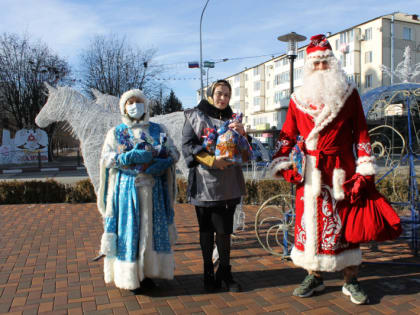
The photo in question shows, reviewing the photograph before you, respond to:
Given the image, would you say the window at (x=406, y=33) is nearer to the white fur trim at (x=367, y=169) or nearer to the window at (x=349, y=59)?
the window at (x=349, y=59)

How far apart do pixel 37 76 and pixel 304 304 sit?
27186mm

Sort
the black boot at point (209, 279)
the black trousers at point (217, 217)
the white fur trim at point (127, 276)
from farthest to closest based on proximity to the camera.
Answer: the black boot at point (209, 279), the black trousers at point (217, 217), the white fur trim at point (127, 276)

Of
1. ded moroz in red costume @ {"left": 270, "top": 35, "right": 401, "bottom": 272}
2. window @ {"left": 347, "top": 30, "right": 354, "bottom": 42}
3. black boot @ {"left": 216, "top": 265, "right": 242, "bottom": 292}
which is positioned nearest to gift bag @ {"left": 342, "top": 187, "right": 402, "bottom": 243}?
ded moroz in red costume @ {"left": 270, "top": 35, "right": 401, "bottom": 272}

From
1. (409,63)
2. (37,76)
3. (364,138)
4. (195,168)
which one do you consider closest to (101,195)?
(195,168)

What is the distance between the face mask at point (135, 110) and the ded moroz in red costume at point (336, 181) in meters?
1.35

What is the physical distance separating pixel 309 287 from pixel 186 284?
1.11m

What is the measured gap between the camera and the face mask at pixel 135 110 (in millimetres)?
3129

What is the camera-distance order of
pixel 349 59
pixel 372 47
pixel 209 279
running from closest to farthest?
pixel 209 279
pixel 372 47
pixel 349 59

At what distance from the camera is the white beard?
2842mm

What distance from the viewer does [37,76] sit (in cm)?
2578

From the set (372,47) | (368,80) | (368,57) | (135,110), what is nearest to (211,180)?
(135,110)

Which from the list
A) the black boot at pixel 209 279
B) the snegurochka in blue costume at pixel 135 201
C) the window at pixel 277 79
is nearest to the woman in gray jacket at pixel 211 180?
the black boot at pixel 209 279

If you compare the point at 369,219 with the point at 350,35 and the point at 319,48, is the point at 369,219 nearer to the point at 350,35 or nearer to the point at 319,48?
the point at 319,48

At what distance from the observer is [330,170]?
2885mm
